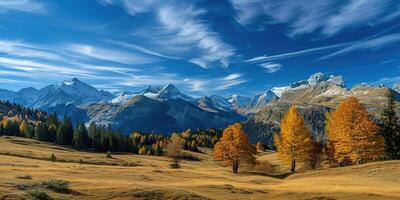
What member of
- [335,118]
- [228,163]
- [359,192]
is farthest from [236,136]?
[359,192]

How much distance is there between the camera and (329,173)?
266ft

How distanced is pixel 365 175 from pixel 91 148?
482 ft

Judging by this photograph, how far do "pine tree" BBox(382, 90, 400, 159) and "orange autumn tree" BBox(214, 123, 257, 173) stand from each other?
3373 cm

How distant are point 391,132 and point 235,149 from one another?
39856mm

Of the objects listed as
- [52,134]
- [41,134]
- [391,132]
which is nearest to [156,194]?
[391,132]

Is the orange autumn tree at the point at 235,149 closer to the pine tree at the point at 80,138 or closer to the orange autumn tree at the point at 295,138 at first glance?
the orange autumn tree at the point at 295,138

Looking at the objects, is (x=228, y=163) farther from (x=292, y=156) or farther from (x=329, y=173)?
(x=329, y=173)

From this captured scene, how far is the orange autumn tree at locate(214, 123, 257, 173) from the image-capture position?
329 ft

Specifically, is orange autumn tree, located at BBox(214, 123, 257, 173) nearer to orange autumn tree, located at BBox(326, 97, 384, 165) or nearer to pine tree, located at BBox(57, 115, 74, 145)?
orange autumn tree, located at BBox(326, 97, 384, 165)

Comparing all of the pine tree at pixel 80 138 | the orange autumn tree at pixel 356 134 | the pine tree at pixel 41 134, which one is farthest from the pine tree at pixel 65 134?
the orange autumn tree at pixel 356 134

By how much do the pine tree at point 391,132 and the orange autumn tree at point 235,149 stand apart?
3373cm

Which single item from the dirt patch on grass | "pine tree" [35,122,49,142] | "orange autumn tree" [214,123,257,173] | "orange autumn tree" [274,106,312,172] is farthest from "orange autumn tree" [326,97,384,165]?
"pine tree" [35,122,49,142]

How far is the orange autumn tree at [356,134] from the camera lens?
299ft

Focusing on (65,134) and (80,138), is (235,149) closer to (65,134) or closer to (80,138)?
(80,138)
